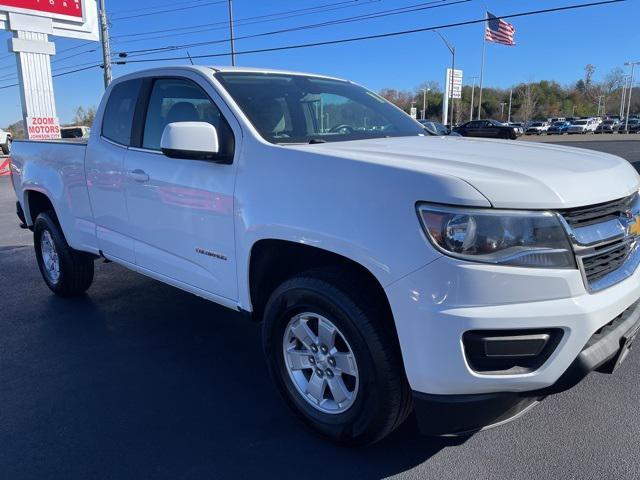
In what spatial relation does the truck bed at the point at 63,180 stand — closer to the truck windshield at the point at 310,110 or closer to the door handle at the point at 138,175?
the door handle at the point at 138,175

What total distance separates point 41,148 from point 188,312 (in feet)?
6.86

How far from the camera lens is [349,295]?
2.44 meters

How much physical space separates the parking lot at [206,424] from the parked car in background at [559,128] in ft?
215

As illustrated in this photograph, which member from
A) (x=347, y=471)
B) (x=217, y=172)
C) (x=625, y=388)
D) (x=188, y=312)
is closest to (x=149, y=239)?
(x=217, y=172)

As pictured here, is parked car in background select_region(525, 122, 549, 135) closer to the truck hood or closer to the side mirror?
the truck hood

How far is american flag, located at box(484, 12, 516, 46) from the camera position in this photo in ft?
119

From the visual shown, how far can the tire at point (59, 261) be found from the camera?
5.00 m

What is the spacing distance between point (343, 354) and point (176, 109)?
83.2 inches

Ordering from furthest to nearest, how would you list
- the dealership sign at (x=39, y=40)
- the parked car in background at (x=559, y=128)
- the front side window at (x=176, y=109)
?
1. the parked car in background at (x=559, y=128)
2. the dealership sign at (x=39, y=40)
3. the front side window at (x=176, y=109)

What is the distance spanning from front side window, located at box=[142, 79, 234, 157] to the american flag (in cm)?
3690

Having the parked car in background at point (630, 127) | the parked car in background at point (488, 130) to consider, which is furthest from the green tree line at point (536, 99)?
the parked car in background at point (488, 130)

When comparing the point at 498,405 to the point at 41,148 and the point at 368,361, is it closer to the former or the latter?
the point at 368,361

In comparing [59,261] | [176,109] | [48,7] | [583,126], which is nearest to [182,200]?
[176,109]

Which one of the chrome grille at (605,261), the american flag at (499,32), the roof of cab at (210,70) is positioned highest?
the american flag at (499,32)
